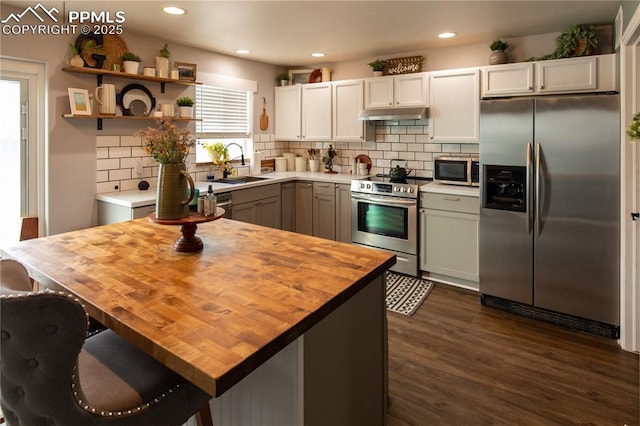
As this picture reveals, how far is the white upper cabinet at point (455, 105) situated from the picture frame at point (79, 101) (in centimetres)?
324

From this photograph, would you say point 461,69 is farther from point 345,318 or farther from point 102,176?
point 102,176

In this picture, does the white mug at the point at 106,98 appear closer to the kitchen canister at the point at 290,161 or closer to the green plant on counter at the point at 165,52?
the green plant on counter at the point at 165,52

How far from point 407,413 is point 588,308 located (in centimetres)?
186

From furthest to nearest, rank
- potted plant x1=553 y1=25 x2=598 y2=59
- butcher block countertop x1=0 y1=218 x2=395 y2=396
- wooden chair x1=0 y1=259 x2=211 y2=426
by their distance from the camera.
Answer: potted plant x1=553 y1=25 x2=598 y2=59
butcher block countertop x1=0 y1=218 x2=395 y2=396
wooden chair x1=0 y1=259 x2=211 y2=426

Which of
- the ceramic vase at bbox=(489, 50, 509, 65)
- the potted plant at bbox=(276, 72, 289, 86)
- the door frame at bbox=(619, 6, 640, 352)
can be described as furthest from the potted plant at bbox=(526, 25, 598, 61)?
the potted plant at bbox=(276, 72, 289, 86)

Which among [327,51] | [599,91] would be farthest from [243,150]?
[599,91]

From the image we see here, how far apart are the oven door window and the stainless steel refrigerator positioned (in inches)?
34.6

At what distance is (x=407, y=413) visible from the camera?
2160 mm

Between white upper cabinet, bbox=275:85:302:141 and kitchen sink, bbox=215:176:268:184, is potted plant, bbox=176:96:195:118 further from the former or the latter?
white upper cabinet, bbox=275:85:302:141

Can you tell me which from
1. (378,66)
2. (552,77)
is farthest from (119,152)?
(552,77)

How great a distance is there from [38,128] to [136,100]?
0.85 m

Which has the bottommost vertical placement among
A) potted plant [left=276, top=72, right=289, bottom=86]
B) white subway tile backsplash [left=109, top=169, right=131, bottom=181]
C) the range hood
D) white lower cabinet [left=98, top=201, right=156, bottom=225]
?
white lower cabinet [left=98, top=201, right=156, bottom=225]

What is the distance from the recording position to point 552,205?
3148 millimetres

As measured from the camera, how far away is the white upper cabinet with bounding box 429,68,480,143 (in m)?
3.92
